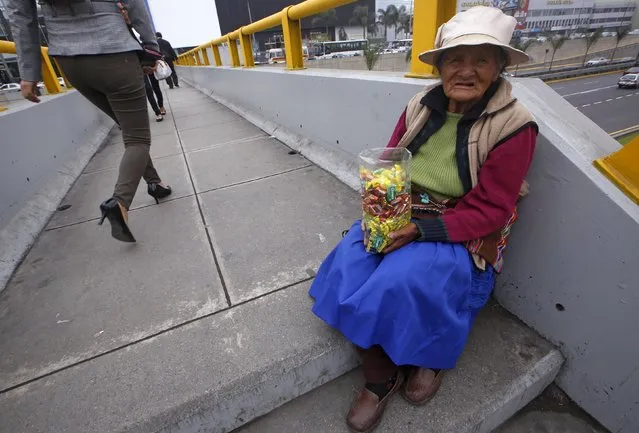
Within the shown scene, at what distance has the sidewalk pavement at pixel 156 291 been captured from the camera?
1257 mm

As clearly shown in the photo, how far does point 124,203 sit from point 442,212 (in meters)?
2.04

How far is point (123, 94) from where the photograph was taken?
2.23 metres

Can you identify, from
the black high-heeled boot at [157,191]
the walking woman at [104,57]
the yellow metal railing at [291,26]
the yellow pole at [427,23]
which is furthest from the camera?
the black high-heeled boot at [157,191]

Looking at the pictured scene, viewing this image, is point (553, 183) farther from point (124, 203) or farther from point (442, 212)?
point (124, 203)

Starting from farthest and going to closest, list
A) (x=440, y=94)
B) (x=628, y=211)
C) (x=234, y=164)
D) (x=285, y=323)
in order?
(x=234, y=164)
(x=285, y=323)
(x=440, y=94)
(x=628, y=211)

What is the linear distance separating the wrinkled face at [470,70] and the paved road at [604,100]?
Answer: 27.1 meters

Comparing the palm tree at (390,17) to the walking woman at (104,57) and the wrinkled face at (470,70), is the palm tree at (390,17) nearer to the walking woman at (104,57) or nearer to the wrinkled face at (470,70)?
the walking woman at (104,57)

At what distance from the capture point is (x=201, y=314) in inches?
63.0

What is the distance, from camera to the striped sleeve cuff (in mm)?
1217

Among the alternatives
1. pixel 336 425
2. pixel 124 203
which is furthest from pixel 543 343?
pixel 124 203

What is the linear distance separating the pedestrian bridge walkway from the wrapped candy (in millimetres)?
510

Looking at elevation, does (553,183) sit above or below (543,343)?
above

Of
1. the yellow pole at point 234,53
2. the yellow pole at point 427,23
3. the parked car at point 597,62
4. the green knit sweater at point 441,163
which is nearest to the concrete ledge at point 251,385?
the green knit sweater at point 441,163

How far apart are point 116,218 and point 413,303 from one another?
194 cm
